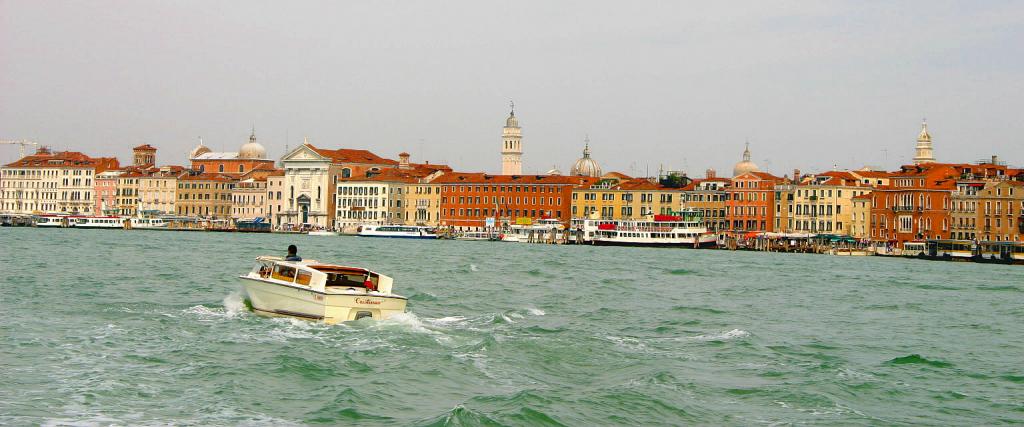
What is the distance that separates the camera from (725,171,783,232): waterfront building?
81.2 m

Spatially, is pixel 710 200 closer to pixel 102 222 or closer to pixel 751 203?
pixel 751 203

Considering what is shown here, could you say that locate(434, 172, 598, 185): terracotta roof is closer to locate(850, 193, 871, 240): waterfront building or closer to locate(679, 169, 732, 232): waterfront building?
locate(679, 169, 732, 232): waterfront building

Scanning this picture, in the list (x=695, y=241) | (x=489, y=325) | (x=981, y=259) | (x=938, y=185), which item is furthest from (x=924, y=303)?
(x=695, y=241)

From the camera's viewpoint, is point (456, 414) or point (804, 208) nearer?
point (456, 414)

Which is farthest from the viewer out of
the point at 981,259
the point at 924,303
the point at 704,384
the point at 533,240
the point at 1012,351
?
the point at 533,240

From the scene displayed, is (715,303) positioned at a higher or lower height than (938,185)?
lower

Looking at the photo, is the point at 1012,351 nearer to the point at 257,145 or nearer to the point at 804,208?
the point at 804,208

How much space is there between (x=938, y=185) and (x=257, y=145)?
63.1 metres

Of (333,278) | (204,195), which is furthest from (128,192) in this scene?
(333,278)

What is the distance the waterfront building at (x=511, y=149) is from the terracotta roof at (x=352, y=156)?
9.43 meters

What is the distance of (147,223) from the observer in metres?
99.7

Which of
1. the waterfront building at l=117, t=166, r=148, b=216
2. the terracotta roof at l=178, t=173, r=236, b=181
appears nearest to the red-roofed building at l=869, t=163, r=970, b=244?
the terracotta roof at l=178, t=173, r=236, b=181

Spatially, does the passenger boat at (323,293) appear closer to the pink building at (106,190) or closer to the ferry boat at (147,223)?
the ferry boat at (147,223)

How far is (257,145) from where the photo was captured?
113938mm
